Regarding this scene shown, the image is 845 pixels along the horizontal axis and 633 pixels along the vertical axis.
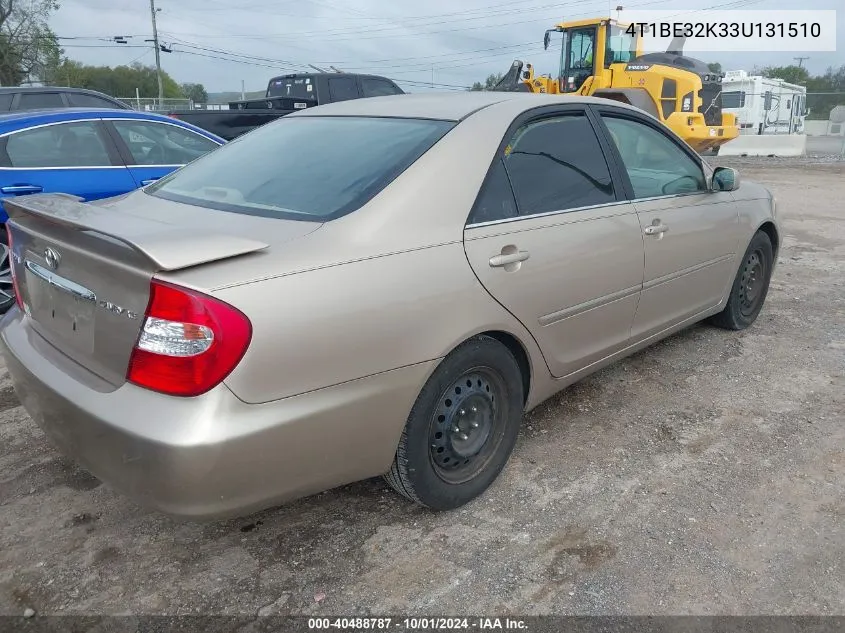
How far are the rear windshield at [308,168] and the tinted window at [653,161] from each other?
124cm

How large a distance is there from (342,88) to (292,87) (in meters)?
1.30

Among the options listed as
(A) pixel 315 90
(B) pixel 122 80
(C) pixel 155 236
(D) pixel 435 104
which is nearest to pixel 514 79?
(A) pixel 315 90

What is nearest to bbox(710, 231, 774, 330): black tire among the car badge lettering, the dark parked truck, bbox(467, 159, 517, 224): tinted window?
bbox(467, 159, 517, 224): tinted window

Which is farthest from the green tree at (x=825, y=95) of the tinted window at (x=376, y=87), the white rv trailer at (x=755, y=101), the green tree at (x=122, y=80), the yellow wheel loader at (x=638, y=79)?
the green tree at (x=122, y=80)

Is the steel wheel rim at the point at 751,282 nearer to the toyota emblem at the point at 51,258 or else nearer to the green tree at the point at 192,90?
the toyota emblem at the point at 51,258

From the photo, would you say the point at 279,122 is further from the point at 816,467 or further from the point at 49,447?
the point at 816,467

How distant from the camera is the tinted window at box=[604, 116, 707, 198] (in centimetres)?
358

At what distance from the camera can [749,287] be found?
4.82 meters

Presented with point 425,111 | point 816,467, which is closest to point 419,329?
point 425,111

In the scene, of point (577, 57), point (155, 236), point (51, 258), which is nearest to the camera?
point (155, 236)

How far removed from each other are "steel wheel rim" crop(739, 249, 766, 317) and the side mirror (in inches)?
28.4

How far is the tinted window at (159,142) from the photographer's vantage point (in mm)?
5707

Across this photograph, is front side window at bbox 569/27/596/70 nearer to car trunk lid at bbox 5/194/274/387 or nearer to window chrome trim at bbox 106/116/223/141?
window chrome trim at bbox 106/116/223/141

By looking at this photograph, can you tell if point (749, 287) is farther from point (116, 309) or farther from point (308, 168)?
point (116, 309)
